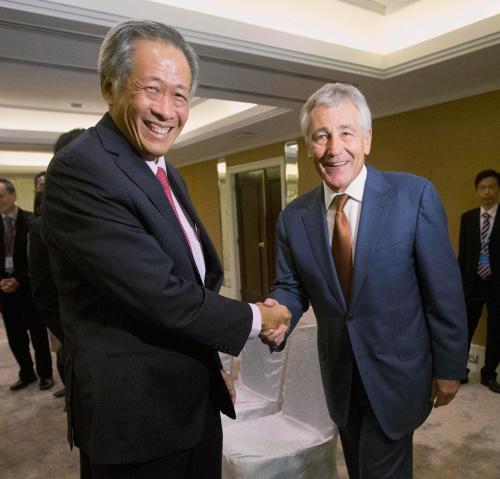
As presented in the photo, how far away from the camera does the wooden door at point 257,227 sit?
5816 millimetres

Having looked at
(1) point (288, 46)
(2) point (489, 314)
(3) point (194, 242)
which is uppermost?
(1) point (288, 46)

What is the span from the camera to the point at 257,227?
20.1 feet

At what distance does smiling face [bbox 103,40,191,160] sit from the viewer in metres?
0.88

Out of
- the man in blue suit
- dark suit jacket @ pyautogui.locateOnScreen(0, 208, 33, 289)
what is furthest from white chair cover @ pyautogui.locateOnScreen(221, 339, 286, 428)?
dark suit jacket @ pyautogui.locateOnScreen(0, 208, 33, 289)

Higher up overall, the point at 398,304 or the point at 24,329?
the point at 398,304

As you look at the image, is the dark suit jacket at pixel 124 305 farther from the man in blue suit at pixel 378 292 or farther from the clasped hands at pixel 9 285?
the clasped hands at pixel 9 285

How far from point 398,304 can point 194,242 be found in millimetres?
609

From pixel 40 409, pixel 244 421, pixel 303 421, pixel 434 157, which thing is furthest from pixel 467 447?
pixel 40 409

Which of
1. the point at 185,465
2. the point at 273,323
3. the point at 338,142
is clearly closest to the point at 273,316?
the point at 273,323

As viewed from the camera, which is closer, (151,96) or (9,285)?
(151,96)

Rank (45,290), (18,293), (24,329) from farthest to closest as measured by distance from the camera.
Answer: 1. (24,329)
2. (18,293)
3. (45,290)

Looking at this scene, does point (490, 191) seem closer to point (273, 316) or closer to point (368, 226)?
point (368, 226)

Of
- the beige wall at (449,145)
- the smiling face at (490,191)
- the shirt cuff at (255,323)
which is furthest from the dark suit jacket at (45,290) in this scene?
the beige wall at (449,145)

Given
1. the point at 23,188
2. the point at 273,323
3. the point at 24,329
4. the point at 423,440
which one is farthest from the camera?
the point at 23,188
